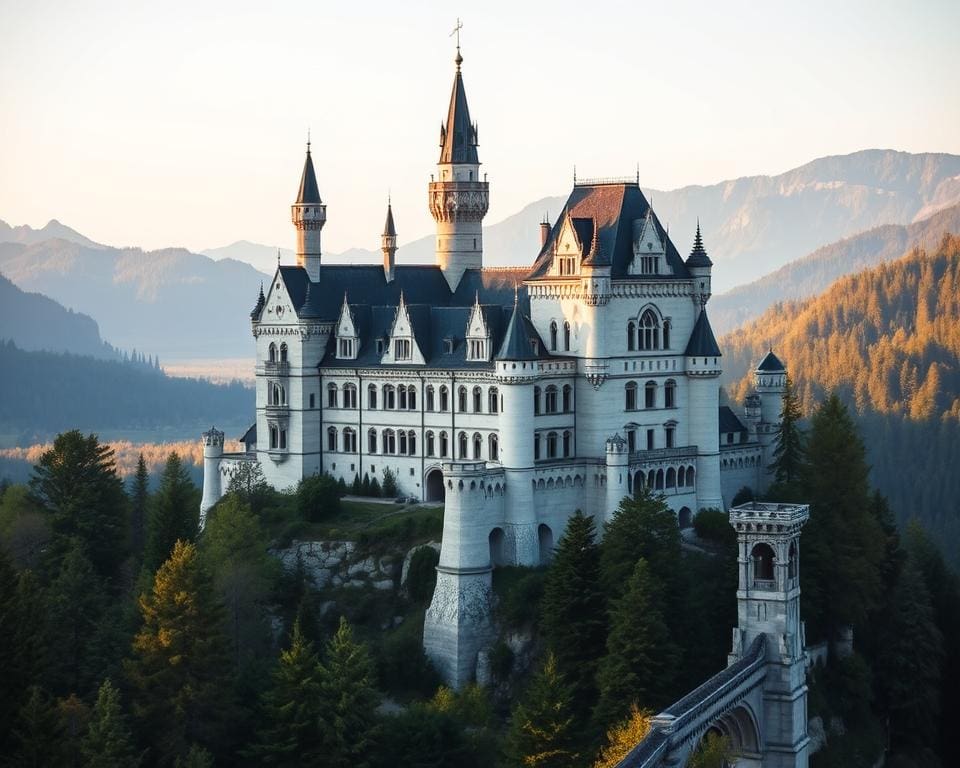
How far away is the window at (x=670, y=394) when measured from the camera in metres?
107

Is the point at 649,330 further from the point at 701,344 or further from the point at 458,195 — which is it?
the point at 458,195

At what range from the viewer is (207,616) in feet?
294

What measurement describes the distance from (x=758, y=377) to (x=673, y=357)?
10248 millimetres

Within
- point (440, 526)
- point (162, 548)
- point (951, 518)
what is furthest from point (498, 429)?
point (951, 518)

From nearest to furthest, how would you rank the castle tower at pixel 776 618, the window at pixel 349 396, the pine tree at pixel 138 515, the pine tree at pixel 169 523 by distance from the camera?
1. the castle tower at pixel 776 618
2. the pine tree at pixel 169 523
3. the window at pixel 349 396
4. the pine tree at pixel 138 515

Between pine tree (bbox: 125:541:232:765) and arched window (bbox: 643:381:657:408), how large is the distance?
28698 mm

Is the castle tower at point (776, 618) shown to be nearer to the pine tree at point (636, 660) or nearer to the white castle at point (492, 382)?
the pine tree at point (636, 660)

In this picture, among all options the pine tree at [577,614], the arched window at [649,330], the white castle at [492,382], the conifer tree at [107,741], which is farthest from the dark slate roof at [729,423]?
the conifer tree at [107,741]

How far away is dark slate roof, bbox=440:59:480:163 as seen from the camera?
4626 inches

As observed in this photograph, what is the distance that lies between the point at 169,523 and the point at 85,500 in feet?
22.3

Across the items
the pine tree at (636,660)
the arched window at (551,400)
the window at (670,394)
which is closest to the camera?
the pine tree at (636,660)

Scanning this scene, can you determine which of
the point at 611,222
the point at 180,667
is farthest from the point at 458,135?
the point at 180,667

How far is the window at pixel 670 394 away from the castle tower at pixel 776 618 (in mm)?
13485

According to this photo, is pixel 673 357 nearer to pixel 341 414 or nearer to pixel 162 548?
pixel 341 414
